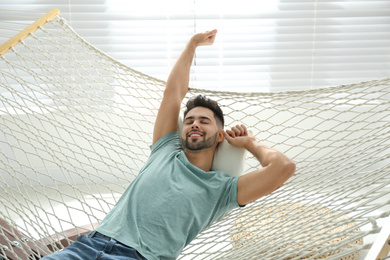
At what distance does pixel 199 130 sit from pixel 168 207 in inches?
11.0

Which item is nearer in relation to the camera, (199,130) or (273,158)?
(273,158)

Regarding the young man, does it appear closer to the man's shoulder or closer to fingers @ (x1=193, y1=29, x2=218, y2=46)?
the man's shoulder

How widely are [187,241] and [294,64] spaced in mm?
1967

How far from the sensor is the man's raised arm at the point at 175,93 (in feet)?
5.46

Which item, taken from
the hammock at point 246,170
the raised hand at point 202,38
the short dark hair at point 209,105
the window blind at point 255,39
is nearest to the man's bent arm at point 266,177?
the hammock at point 246,170

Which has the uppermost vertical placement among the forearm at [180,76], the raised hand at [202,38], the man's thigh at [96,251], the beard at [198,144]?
the raised hand at [202,38]

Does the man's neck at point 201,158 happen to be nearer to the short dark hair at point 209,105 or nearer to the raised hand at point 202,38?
the short dark hair at point 209,105

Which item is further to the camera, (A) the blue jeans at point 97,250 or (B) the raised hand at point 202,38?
(B) the raised hand at point 202,38

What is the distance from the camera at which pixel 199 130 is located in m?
1.54

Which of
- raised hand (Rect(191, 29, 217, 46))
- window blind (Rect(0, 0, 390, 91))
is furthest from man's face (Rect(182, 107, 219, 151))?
window blind (Rect(0, 0, 390, 91))

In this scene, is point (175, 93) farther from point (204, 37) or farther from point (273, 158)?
point (273, 158)

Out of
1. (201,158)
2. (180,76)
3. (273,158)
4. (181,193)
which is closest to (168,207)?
(181,193)

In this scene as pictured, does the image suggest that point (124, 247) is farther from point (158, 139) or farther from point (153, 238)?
point (158, 139)

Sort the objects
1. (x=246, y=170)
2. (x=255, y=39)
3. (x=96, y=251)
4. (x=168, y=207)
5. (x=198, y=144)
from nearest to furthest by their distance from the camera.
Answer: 1. (x=96, y=251)
2. (x=168, y=207)
3. (x=198, y=144)
4. (x=246, y=170)
5. (x=255, y=39)
